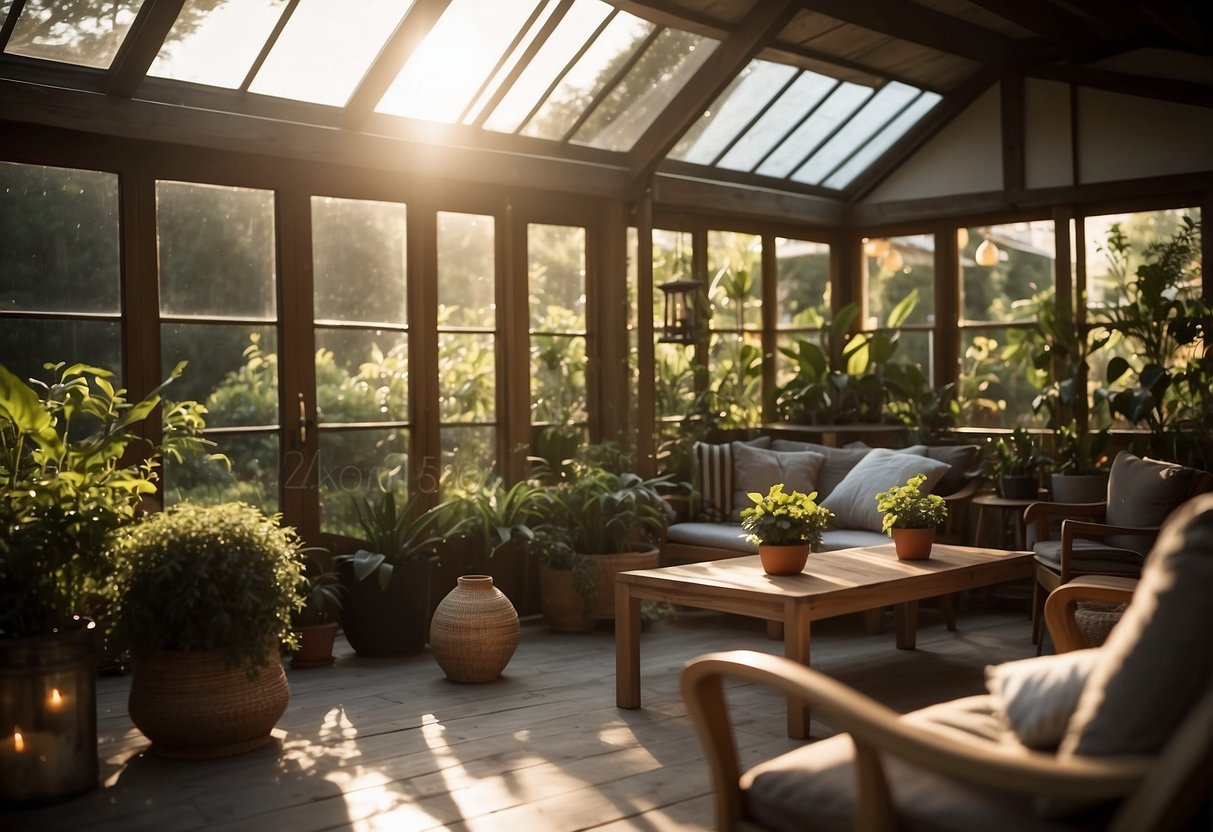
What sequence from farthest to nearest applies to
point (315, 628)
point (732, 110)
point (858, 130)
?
point (858, 130) < point (732, 110) < point (315, 628)

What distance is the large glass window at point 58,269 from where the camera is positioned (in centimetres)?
488

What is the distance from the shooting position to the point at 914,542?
4.85 m

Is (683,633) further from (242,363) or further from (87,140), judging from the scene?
(87,140)

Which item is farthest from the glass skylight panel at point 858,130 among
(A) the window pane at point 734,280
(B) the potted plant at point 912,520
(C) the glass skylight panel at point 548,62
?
(B) the potted plant at point 912,520

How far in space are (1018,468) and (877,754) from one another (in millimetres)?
5014

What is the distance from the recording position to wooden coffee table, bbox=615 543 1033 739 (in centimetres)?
406

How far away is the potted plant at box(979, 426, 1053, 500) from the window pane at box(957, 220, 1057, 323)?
3.02ft

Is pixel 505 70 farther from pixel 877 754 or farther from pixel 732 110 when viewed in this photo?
pixel 877 754

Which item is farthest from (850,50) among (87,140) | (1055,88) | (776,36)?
(87,140)

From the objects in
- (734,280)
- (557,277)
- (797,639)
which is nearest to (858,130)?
(734,280)

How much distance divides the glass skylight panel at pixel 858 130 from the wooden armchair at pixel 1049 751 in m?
5.74

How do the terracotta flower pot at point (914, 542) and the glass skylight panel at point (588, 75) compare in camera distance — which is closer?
the terracotta flower pot at point (914, 542)

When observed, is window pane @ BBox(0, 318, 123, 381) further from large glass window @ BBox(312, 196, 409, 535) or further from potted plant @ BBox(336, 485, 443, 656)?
potted plant @ BBox(336, 485, 443, 656)

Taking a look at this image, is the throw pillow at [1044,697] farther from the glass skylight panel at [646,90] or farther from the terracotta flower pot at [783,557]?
the glass skylight panel at [646,90]
